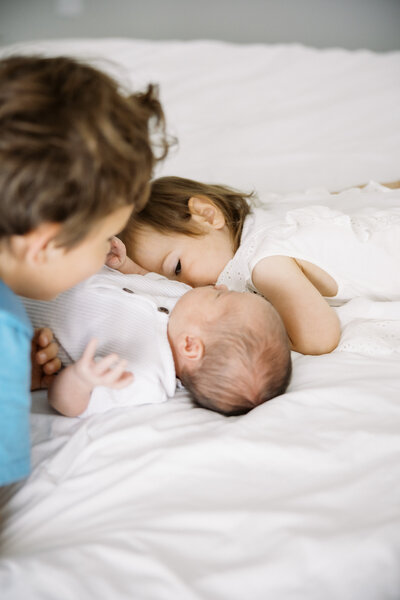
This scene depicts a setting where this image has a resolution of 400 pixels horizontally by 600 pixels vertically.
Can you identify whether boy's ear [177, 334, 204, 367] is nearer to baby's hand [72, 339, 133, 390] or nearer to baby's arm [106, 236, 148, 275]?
baby's hand [72, 339, 133, 390]

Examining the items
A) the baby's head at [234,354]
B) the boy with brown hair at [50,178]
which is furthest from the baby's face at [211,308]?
the boy with brown hair at [50,178]

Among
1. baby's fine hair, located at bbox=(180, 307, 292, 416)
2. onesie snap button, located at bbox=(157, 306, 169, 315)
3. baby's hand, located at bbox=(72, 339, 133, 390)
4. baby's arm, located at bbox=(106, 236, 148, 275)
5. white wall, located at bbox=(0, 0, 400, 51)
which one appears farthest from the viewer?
white wall, located at bbox=(0, 0, 400, 51)

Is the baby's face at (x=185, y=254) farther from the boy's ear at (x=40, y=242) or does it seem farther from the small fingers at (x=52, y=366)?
the boy's ear at (x=40, y=242)

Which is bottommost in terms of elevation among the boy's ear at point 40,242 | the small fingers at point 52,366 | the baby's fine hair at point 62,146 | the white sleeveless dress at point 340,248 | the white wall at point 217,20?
the small fingers at point 52,366

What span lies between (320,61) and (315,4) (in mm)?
679

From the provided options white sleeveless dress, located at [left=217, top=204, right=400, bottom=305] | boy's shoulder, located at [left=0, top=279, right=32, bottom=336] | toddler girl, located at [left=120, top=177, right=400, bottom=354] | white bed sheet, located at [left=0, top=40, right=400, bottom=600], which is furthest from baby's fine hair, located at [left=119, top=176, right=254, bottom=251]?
boy's shoulder, located at [left=0, top=279, right=32, bottom=336]

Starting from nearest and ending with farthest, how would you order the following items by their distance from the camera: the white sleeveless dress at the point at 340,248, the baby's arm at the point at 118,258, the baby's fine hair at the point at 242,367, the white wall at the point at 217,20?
the baby's fine hair at the point at 242,367, the white sleeveless dress at the point at 340,248, the baby's arm at the point at 118,258, the white wall at the point at 217,20

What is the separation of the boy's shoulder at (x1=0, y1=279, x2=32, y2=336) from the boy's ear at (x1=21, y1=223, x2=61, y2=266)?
57 mm

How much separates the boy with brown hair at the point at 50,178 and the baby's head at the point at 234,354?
10.7 inches

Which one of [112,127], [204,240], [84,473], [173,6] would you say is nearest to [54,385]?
[84,473]

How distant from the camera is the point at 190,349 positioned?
0.93m

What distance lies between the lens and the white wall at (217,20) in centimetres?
256

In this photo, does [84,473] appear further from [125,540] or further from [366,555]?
[366,555]

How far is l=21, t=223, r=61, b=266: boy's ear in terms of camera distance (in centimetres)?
66
